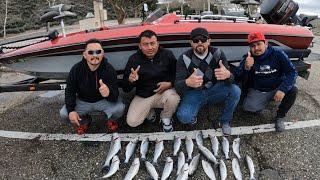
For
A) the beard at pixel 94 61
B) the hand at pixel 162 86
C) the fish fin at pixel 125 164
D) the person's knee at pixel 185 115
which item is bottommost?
the fish fin at pixel 125 164

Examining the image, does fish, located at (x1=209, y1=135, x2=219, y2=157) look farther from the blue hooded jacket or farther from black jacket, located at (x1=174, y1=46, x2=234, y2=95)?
the blue hooded jacket

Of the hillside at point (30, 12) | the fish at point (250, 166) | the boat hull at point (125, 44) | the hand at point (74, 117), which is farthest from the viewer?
the hillside at point (30, 12)

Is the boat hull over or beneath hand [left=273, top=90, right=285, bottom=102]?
over

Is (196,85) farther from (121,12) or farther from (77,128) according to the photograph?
(121,12)

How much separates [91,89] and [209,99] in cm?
145

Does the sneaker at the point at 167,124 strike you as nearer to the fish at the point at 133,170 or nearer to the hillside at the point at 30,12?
the fish at the point at 133,170

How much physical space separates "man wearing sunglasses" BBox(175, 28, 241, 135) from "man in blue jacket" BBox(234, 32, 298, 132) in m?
0.41

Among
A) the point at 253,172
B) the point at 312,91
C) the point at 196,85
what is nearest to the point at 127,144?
the point at 196,85

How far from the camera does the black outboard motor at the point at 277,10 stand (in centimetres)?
601

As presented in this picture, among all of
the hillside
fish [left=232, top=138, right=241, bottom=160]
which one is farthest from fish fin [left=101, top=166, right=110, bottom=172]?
the hillside

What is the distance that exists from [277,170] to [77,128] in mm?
2456

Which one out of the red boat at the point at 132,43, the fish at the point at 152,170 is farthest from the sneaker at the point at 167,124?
the red boat at the point at 132,43

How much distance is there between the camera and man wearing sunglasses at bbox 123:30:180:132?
452cm

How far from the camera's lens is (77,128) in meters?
4.77
